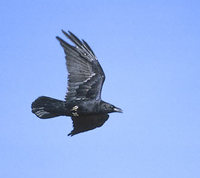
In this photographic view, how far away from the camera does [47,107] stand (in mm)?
17500

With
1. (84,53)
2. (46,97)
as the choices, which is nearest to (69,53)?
(84,53)

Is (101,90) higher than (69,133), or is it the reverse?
(101,90)

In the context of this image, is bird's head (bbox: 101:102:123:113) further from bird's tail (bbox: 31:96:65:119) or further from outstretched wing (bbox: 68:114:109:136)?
bird's tail (bbox: 31:96:65:119)

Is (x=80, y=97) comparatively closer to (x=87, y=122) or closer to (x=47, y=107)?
(x=87, y=122)

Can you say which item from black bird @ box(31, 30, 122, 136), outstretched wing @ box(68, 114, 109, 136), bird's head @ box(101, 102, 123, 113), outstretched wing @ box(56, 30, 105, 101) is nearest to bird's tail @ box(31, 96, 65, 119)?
black bird @ box(31, 30, 122, 136)

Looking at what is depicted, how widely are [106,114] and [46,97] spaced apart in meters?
2.00

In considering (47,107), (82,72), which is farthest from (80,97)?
(47,107)

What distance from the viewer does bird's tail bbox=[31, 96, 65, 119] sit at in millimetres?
17297

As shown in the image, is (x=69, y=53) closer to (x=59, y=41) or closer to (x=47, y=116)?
(x=59, y=41)

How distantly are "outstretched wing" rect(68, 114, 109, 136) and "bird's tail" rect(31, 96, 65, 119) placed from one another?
67 centimetres

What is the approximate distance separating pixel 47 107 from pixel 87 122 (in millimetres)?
1377

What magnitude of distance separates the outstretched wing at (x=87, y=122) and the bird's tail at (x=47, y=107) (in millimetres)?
672

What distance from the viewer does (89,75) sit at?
58.2 ft

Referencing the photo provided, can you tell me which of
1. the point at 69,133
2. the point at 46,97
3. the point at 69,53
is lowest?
the point at 69,133
